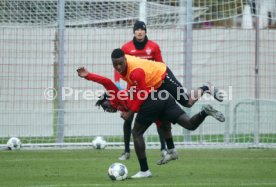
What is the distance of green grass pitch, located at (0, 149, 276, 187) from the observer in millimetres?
12109

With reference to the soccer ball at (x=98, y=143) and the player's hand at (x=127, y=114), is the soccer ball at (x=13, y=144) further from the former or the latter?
the player's hand at (x=127, y=114)

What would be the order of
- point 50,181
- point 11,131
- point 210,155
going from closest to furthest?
point 50,181 < point 210,155 < point 11,131

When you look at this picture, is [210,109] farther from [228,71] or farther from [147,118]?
[228,71]

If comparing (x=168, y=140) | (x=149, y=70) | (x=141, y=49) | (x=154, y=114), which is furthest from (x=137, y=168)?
(x=141, y=49)

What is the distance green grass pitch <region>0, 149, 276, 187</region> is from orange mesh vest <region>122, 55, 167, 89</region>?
149 centimetres

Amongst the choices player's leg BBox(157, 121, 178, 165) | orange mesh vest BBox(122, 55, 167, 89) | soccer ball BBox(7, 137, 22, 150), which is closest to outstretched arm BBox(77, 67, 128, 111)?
orange mesh vest BBox(122, 55, 167, 89)

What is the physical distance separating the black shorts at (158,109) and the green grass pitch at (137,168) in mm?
927

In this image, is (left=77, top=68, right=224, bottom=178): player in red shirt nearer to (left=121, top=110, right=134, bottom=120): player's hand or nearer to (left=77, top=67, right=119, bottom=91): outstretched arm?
(left=77, top=67, right=119, bottom=91): outstretched arm

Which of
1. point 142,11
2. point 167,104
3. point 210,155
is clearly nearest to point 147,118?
point 167,104

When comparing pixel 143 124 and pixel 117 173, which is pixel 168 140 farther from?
pixel 117 173

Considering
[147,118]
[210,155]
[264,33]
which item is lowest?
[210,155]

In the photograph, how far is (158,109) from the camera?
→ 42.0ft

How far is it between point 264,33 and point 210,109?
7.88m

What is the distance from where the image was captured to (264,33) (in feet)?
65.6
